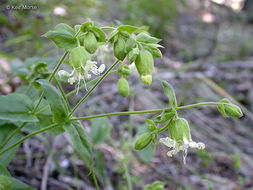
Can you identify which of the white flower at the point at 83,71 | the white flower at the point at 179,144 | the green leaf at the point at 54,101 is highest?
the white flower at the point at 83,71

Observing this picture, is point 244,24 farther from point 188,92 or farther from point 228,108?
point 228,108

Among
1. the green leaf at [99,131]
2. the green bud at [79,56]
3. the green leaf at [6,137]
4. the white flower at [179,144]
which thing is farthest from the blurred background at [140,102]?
the green bud at [79,56]

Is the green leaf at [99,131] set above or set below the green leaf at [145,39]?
below

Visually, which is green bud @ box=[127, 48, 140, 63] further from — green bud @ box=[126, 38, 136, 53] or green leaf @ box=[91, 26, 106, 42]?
green leaf @ box=[91, 26, 106, 42]

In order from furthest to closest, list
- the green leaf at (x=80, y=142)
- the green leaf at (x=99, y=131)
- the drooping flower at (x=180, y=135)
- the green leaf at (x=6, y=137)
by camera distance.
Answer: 1. the green leaf at (x=99, y=131)
2. the green leaf at (x=6, y=137)
3. the drooping flower at (x=180, y=135)
4. the green leaf at (x=80, y=142)

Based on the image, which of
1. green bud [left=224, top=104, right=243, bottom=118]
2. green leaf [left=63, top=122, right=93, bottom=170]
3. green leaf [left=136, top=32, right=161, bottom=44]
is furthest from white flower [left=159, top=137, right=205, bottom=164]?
green leaf [left=136, top=32, right=161, bottom=44]

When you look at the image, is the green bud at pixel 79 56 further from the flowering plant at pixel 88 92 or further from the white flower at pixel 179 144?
the white flower at pixel 179 144

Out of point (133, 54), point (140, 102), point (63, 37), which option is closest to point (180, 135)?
point (133, 54)
